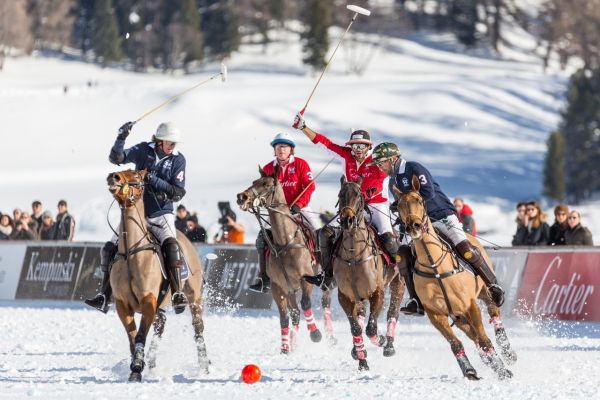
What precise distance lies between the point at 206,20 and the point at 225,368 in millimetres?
95836

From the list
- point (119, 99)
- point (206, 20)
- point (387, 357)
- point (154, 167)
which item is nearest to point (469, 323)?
point (387, 357)

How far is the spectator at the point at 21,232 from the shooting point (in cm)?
2408

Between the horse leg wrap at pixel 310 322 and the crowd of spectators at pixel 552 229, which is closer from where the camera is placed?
the horse leg wrap at pixel 310 322

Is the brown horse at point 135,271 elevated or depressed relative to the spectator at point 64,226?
elevated

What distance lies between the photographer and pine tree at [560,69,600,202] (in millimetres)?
59531

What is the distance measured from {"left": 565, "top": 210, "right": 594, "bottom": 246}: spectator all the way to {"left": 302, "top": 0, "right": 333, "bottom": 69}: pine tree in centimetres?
7106

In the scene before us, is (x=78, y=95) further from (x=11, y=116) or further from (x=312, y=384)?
(x=312, y=384)

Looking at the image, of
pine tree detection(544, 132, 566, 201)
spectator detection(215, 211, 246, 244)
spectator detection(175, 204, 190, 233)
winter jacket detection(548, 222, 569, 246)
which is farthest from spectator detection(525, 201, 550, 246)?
pine tree detection(544, 132, 566, 201)

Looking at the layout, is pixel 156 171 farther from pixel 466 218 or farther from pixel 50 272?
pixel 50 272

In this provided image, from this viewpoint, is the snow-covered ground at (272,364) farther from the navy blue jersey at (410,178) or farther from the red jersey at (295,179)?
the red jersey at (295,179)

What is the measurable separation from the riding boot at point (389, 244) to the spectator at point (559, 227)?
233 inches

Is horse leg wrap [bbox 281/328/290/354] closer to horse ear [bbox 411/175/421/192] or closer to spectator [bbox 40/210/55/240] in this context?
horse ear [bbox 411/175/421/192]

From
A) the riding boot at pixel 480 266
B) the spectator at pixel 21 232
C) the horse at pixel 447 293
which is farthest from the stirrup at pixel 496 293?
the spectator at pixel 21 232

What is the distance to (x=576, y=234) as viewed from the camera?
61.1 ft
